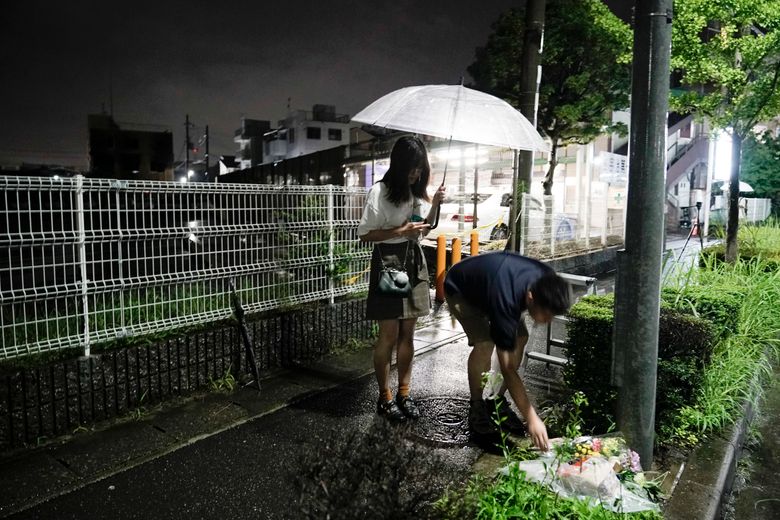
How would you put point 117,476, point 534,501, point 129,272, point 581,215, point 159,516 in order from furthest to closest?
1. point 581,215
2. point 129,272
3. point 117,476
4. point 159,516
5. point 534,501

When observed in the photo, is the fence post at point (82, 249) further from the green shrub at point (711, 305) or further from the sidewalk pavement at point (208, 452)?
the green shrub at point (711, 305)

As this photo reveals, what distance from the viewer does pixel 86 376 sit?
4.17 meters

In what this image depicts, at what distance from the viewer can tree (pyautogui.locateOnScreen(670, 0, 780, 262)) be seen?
27.9 ft

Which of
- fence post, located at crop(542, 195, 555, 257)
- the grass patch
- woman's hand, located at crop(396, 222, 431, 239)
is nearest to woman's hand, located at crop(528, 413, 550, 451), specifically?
the grass patch

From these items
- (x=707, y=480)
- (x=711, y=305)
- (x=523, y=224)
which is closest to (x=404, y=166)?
(x=707, y=480)

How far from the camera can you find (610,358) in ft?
13.1

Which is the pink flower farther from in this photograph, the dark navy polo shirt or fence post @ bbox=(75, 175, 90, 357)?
fence post @ bbox=(75, 175, 90, 357)

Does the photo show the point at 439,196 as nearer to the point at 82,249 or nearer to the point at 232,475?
the point at 232,475

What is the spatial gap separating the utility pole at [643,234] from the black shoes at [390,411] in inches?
66.2

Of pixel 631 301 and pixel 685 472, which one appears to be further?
pixel 685 472

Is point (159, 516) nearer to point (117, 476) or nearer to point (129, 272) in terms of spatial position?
point (117, 476)

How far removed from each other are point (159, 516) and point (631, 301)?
305cm

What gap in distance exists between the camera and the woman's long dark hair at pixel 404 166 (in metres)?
4.18

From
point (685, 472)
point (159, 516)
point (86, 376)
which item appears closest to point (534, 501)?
point (685, 472)
